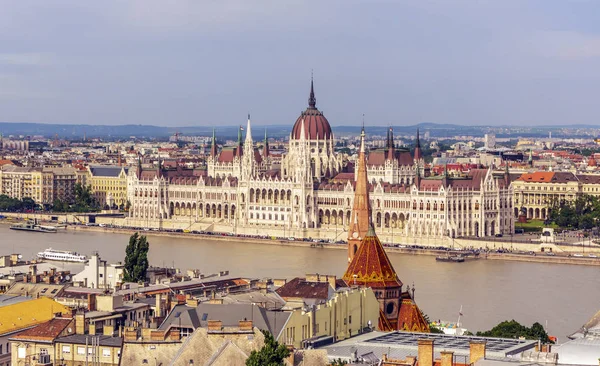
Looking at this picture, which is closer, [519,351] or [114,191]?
[519,351]

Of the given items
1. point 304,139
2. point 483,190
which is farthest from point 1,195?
point 483,190

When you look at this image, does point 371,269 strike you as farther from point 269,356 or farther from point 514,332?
point 269,356

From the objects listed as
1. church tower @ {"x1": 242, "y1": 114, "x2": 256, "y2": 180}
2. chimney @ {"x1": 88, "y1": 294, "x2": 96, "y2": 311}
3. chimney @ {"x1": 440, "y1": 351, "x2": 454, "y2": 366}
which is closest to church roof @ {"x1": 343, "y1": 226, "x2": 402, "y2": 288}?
chimney @ {"x1": 88, "y1": 294, "x2": 96, "y2": 311}

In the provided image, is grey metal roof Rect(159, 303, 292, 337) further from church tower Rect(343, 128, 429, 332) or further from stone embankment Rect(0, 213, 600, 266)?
stone embankment Rect(0, 213, 600, 266)

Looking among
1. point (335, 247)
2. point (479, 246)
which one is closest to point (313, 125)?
point (335, 247)

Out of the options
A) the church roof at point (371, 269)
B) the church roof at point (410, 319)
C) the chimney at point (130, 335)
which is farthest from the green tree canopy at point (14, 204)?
the chimney at point (130, 335)

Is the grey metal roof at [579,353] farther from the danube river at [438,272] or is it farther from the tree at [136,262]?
the tree at [136,262]

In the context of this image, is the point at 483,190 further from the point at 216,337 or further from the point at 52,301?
the point at 216,337
